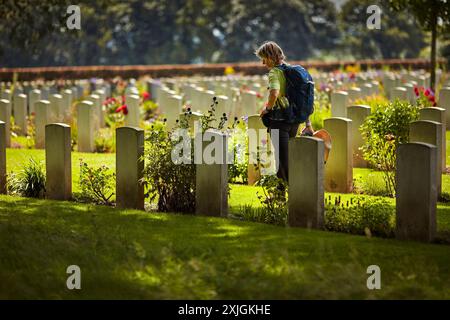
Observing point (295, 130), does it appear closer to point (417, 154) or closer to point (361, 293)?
point (417, 154)

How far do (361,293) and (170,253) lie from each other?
5.36ft

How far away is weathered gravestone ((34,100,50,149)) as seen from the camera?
15.8 m

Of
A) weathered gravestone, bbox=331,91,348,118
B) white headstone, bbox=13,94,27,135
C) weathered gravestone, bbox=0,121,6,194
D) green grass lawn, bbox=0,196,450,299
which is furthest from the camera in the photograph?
white headstone, bbox=13,94,27,135

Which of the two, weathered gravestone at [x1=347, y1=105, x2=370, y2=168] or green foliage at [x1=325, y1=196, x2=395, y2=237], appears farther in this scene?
weathered gravestone at [x1=347, y1=105, x2=370, y2=168]

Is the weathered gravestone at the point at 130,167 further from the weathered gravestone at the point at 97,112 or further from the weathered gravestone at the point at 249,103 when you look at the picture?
the weathered gravestone at the point at 249,103

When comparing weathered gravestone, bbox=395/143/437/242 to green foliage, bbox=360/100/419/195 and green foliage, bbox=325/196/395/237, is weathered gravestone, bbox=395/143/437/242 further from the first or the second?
green foliage, bbox=360/100/419/195

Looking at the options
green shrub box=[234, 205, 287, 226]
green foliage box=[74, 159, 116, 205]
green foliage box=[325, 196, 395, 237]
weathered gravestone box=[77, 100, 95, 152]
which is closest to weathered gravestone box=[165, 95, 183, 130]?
weathered gravestone box=[77, 100, 95, 152]

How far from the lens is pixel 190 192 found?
10211 mm

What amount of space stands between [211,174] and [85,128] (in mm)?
6025

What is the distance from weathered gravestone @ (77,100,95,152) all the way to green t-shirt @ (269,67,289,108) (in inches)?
217

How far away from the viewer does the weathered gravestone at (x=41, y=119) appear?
15.8 metres

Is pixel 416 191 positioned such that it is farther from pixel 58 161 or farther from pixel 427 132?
pixel 58 161

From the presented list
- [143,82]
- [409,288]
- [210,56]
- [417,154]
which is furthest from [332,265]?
[210,56]

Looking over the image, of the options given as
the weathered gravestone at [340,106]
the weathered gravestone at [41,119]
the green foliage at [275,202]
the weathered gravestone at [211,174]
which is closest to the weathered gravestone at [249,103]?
the weathered gravestone at [340,106]
